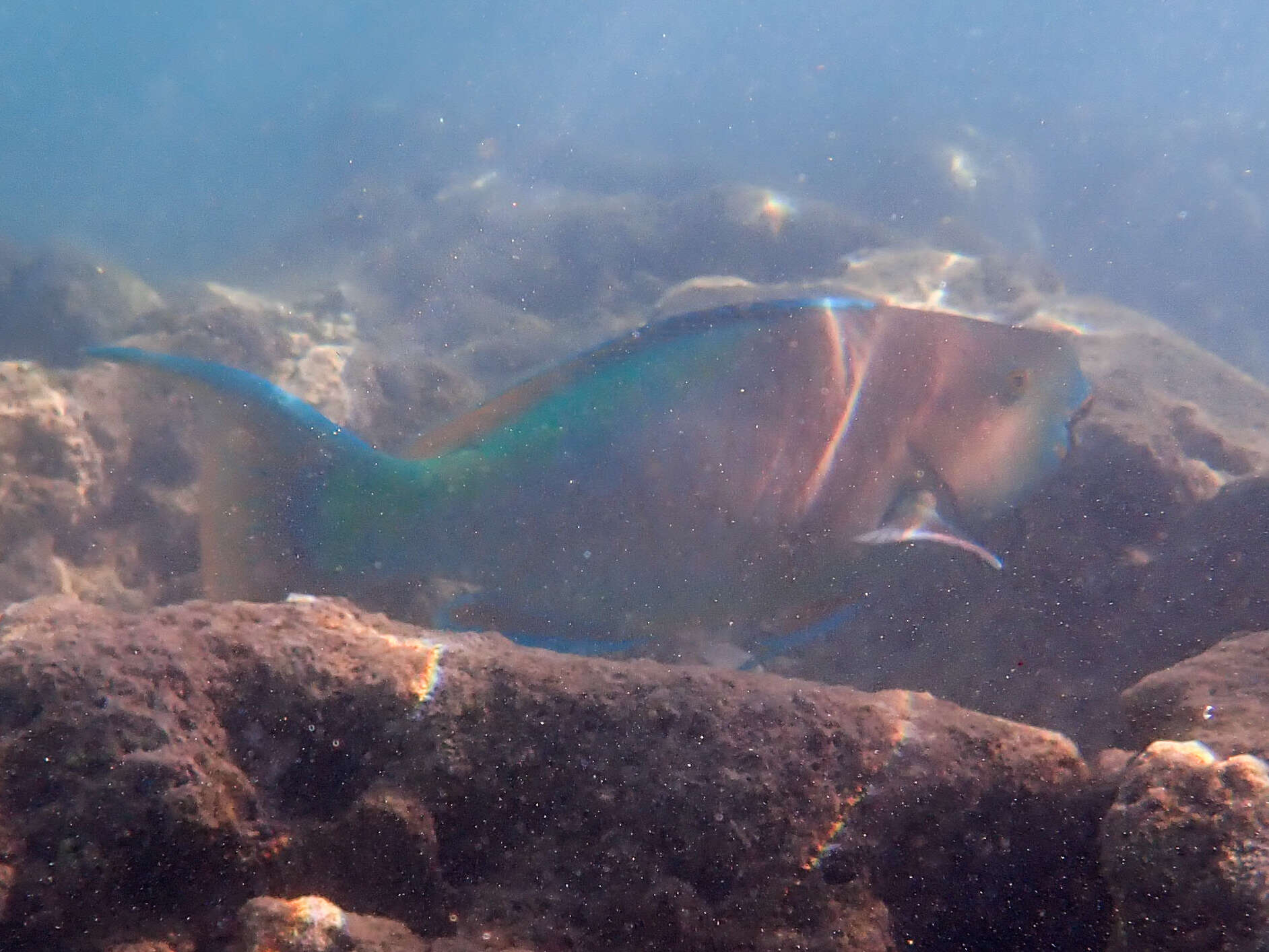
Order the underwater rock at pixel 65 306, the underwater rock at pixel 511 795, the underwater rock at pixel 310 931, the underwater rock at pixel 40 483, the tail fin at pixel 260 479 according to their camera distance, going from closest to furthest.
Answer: the underwater rock at pixel 310 931
the underwater rock at pixel 511 795
the tail fin at pixel 260 479
the underwater rock at pixel 40 483
the underwater rock at pixel 65 306

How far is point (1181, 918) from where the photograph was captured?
4.06 feet

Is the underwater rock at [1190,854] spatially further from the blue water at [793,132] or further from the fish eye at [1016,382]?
the blue water at [793,132]

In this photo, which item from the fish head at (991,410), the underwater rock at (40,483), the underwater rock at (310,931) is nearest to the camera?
the underwater rock at (310,931)

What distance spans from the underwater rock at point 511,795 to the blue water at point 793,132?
15.4m

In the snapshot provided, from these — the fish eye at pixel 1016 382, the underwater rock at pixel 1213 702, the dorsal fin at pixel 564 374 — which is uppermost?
the dorsal fin at pixel 564 374

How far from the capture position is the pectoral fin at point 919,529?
2.51 m

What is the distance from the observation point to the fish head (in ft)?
9.24

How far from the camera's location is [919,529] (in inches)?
102

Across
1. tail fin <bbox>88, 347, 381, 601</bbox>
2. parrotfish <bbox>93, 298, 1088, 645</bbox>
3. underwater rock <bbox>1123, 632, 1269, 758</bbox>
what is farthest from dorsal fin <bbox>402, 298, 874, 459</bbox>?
underwater rock <bbox>1123, 632, 1269, 758</bbox>

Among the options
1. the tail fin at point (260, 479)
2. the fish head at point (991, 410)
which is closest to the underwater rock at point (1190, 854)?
the fish head at point (991, 410)

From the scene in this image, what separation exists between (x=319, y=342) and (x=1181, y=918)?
8939mm

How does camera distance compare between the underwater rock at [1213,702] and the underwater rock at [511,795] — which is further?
the underwater rock at [1213,702]

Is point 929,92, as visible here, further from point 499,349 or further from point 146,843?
point 146,843

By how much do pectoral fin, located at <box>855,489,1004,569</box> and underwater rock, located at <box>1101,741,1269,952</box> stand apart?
42.8 inches
